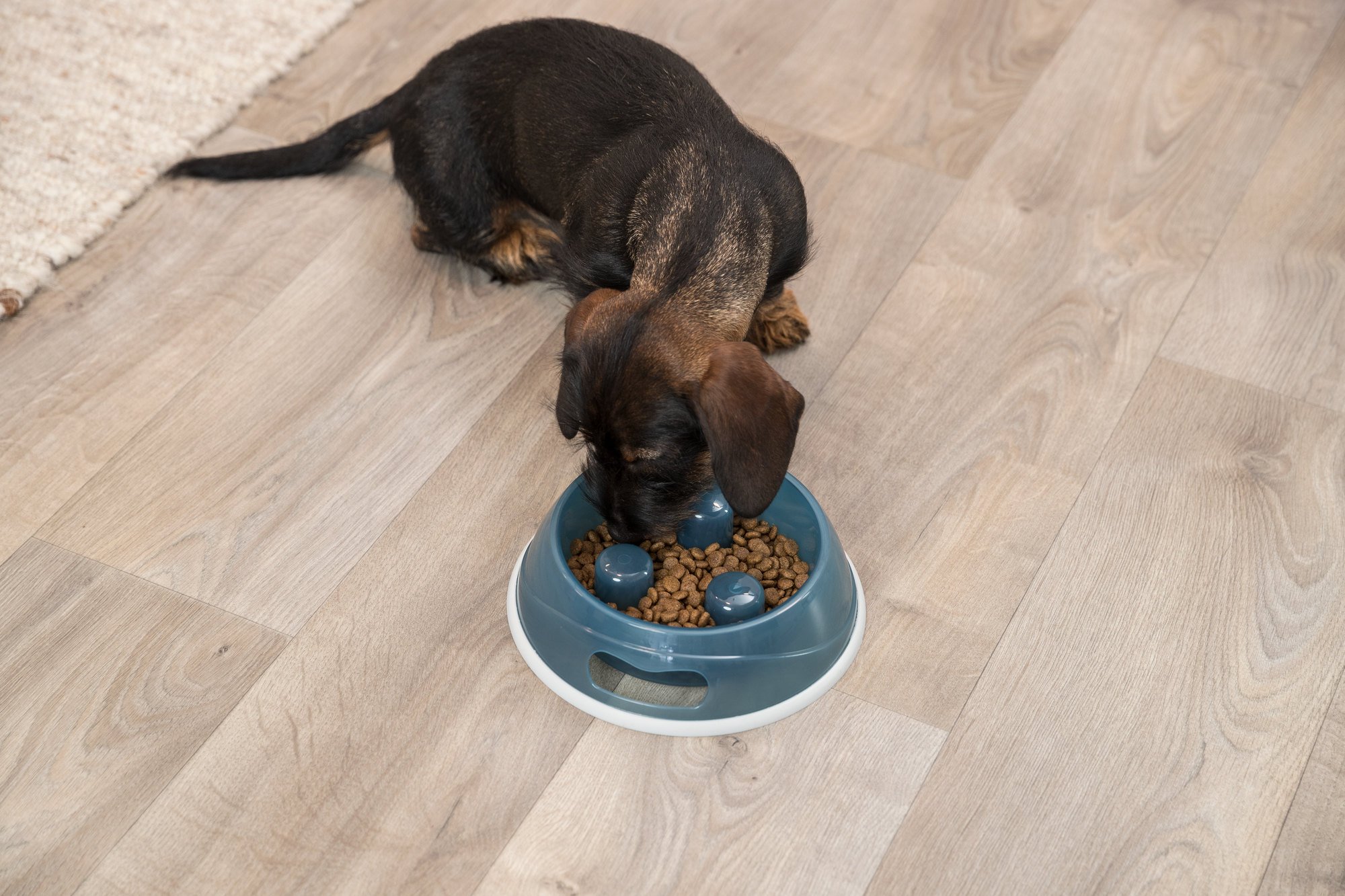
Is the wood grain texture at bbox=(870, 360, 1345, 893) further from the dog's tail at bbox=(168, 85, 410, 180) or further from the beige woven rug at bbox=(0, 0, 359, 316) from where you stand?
the beige woven rug at bbox=(0, 0, 359, 316)

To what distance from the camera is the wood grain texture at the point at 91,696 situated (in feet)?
5.83

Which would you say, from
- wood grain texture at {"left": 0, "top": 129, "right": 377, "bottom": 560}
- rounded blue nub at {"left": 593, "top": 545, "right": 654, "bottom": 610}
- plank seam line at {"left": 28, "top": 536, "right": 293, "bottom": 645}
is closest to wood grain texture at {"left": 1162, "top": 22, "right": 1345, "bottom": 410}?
rounded blue nub at {"left": 593, "top": 545, "right": 654, "bottom": 610}

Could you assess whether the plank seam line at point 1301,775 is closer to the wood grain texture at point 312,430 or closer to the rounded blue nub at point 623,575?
the rounded blue nub at point 623,575

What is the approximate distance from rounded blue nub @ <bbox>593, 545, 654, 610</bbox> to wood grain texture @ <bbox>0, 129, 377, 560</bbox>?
1038mm

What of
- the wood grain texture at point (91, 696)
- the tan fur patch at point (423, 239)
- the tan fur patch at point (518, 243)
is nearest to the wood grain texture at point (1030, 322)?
the tan fur patch at point (518, 243)

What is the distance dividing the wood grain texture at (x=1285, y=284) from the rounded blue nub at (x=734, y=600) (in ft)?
3.71

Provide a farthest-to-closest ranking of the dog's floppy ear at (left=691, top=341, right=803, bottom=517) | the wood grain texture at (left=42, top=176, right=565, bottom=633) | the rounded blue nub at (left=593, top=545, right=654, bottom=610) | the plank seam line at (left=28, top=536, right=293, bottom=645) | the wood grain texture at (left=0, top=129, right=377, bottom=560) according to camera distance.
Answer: the wood grain texture at (left=0, top=129, right=377, bottom=560), the wood grain texture at (left=42, top=176, right=565, bottom=633), the plank seam line at (left=28, top=536, right=293, bottom=645), the rounded blue nub at (left=593, top=545, right=654, bottom=610), the dog's floppy ear at (left=691, top=341, right=803, bottom=517)

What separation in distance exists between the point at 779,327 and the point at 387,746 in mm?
1103

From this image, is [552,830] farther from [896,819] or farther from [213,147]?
[213,147]

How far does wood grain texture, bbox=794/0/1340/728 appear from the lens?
2.10 meters

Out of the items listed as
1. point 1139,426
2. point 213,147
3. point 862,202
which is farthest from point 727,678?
point 213,147

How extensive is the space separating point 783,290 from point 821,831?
1044mm

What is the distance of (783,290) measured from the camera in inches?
93.6

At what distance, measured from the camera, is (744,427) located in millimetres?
1691
